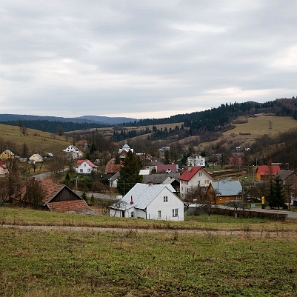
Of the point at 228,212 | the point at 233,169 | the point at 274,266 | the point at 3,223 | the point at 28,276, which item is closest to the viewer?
the point at 28,276

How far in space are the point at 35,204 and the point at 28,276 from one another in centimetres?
2715

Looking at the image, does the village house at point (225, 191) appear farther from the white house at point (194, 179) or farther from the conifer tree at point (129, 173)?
the conifer tree at point (129, 173)

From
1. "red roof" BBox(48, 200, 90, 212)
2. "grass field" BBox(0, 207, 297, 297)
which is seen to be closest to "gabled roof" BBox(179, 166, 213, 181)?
"red roof" BBox(48, 200, 90, 212)

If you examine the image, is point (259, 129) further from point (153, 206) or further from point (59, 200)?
point (59, 200)

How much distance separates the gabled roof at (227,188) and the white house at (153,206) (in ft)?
67.5

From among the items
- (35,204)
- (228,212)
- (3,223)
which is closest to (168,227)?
(3,223)

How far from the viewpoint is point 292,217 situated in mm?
40188

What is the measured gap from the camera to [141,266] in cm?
1054

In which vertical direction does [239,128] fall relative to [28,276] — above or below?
above

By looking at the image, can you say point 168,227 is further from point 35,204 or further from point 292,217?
point 292,217

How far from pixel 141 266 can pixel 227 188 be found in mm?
49028

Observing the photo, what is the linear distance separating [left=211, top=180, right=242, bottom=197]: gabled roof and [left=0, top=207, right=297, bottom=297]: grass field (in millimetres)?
41524

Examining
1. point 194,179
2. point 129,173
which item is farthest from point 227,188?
point 129,173

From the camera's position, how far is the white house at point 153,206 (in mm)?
36094
